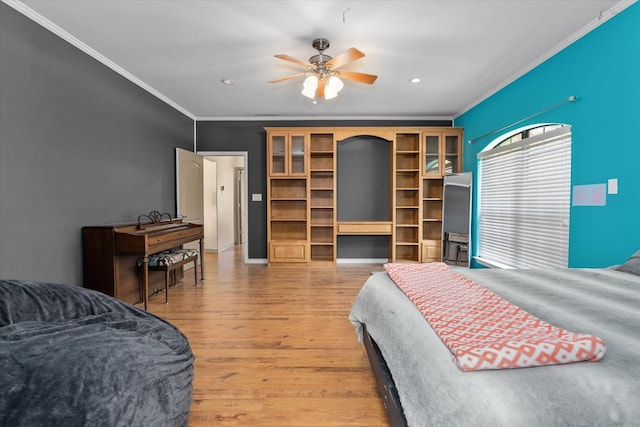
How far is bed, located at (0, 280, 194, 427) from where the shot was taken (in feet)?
3.06

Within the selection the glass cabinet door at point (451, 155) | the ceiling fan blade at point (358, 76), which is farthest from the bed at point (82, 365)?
the glass cabinet door at point (451, 155)

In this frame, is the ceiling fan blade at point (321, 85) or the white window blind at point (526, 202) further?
the ceiling fan blade at point (321, 85)

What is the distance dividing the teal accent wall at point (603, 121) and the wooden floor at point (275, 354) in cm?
218

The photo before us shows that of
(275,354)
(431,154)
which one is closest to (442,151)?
(431,154)

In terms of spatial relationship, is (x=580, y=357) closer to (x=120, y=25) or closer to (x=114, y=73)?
(x=120, y=25)

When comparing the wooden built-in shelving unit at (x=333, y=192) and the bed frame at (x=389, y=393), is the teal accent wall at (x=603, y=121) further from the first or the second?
the bed frame at (x=389, y=393)

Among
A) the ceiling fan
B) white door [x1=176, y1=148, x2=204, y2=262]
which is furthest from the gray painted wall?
the ceiling fan

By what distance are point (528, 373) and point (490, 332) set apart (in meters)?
0.19

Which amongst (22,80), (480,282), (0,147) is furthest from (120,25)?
(480,282)

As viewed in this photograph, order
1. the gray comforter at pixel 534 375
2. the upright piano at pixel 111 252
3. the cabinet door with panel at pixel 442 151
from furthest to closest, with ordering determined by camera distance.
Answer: the cabinet door with panel at pixel 442 151
the upright piano at pixel 111 252
the gray comforter at pixel 534 375

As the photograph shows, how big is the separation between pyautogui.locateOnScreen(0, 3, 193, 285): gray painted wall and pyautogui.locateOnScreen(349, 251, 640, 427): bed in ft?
8.69

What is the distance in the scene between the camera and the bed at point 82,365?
93 centimetres

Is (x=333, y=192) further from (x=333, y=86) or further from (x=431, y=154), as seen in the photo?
(x=333, y=86)

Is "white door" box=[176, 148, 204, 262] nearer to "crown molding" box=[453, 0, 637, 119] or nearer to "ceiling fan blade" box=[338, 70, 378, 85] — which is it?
"ceiling fan blade" box=[338, 70, 378, 85]
